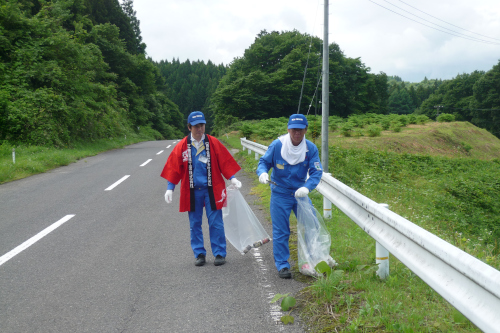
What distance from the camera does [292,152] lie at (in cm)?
454

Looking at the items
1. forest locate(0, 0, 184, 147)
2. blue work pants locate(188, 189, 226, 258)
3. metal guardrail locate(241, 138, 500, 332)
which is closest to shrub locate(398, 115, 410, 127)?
forest locate(0, 0, 184, 147)

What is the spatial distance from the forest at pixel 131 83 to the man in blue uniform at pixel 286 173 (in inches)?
224

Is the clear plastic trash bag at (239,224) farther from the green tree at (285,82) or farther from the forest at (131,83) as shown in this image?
the green tree at (285,82)

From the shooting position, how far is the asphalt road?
3.46 m

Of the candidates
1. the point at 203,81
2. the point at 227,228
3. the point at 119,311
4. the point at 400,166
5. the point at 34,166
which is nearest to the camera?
the point at 119,311

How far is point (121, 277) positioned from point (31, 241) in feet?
7.28

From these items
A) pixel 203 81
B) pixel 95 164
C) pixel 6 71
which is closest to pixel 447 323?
pixel 95 164

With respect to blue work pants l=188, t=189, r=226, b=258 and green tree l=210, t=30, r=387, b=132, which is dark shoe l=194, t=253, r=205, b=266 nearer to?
blue work pants l=188, t=189, r=226, b=258

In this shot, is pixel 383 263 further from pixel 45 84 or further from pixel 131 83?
pixel 131 83

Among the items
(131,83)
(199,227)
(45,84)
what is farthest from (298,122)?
(131,83)

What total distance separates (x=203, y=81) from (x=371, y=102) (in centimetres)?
5949

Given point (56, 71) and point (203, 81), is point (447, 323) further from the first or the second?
point (203, 81)

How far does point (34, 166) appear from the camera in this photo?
542 inches

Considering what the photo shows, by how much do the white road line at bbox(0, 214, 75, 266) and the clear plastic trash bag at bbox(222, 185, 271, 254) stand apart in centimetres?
279
